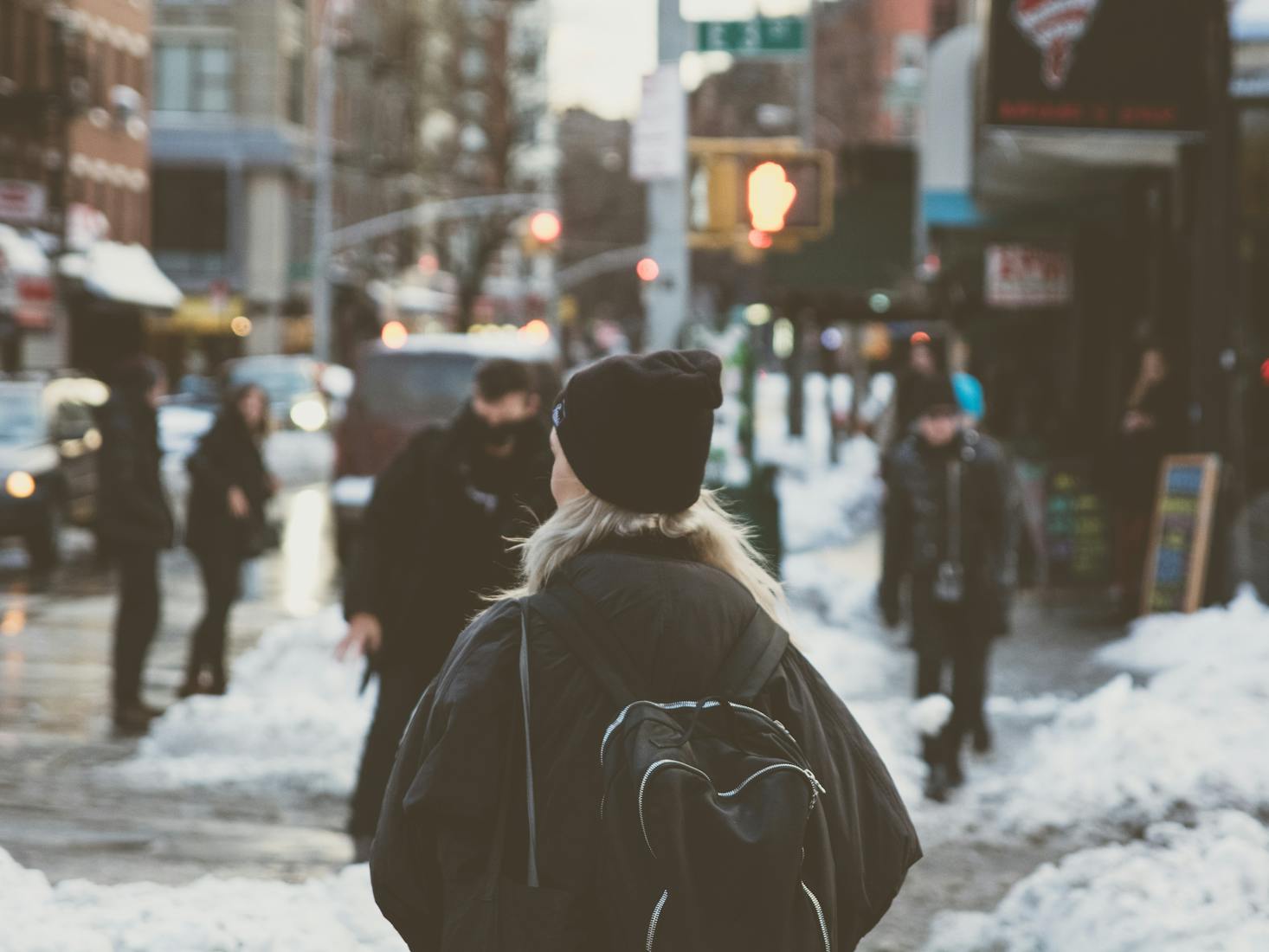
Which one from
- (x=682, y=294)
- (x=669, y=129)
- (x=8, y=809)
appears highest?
(x=669, y=129)

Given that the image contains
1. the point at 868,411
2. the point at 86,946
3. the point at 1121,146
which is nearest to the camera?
the point at 86,946

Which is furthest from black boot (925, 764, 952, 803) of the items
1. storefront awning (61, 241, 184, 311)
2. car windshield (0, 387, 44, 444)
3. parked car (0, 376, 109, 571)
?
storefront awning (61, 241, 184, 311)

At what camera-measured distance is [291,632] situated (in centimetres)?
1162

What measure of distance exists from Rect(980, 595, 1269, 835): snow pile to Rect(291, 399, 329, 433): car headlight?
77.2 feet

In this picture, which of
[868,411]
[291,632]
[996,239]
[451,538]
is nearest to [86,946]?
[451,538]

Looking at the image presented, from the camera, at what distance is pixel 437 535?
6836 mm

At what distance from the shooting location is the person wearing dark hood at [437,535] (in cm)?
675

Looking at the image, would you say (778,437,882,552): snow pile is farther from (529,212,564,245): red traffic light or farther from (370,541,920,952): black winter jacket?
Result: (370,541,920,952): black winter jacket

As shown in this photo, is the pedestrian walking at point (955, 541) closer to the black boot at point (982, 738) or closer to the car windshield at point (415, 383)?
the black boot at point (982, 738)

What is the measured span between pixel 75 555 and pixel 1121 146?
10.2 metres

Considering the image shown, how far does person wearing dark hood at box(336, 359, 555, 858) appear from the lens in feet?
22.2

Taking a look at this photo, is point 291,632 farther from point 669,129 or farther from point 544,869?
point 544,869

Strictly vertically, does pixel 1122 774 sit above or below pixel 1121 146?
below

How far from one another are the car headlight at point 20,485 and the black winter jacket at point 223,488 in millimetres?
6567
